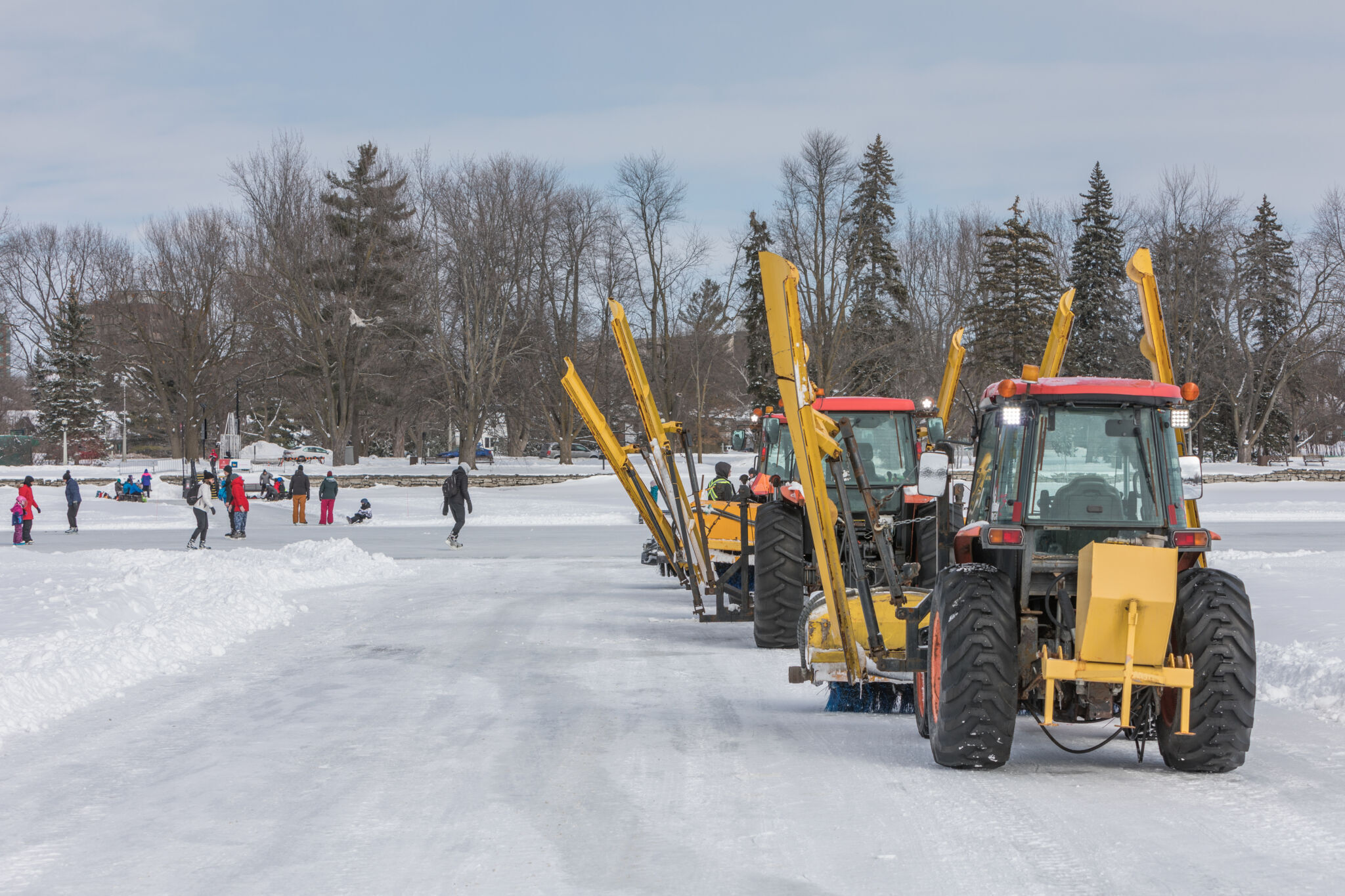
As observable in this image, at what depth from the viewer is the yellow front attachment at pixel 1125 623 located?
6.04 metres

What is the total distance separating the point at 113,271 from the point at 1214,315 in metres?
58.8

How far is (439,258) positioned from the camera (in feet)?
188

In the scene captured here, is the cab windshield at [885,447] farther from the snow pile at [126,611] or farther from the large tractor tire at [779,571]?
the snow pile at [126,611]

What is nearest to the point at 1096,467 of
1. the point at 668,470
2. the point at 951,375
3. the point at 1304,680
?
the point at 1304,680

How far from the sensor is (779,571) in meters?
11.7

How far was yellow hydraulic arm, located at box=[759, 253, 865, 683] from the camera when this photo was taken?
312 inches

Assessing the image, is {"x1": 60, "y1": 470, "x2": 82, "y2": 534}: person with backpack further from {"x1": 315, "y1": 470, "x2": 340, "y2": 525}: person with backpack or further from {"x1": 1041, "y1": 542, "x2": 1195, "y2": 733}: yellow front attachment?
{"x1": 1041, "y1": 542, "x2": 1195, "y2": 733}: yellow front attachment

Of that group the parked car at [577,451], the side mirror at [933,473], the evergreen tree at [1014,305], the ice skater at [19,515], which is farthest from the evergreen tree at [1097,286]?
the side mirror at [933,473]

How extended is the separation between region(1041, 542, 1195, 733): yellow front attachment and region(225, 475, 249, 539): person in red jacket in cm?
2661

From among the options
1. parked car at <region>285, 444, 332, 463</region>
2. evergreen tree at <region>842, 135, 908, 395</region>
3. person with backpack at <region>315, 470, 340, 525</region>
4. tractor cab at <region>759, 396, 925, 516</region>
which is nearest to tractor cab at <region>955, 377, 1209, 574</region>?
tractor cab at <region>759, 396, 925, 516</region>

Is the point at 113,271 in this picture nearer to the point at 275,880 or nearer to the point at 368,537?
the point at 368,537

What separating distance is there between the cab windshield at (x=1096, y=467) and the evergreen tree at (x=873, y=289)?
4696 centimetres

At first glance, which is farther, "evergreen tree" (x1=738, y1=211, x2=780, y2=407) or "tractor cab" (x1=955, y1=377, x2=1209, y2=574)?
"evergreen tree" (x1=738, y1=211, x2=780, y2=407)

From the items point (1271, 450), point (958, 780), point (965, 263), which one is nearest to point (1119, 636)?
point (958, 780)
